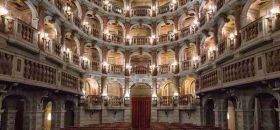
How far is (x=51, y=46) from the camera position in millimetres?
18891

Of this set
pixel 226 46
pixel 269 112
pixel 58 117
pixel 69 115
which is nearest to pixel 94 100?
pixel 69 115

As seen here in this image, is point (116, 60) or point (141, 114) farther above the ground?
point (116, 60)

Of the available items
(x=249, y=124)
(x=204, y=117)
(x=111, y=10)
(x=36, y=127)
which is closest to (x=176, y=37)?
(x=111, y=10)

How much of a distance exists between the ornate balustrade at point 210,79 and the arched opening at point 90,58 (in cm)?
1294

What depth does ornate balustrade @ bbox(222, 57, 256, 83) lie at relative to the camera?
13797mm

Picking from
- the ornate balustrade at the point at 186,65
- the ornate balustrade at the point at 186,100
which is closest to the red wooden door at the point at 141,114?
the ornate balustrade at the point at 186,100

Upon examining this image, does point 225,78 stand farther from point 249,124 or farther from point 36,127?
point 36,127

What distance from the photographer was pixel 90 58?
104 ft

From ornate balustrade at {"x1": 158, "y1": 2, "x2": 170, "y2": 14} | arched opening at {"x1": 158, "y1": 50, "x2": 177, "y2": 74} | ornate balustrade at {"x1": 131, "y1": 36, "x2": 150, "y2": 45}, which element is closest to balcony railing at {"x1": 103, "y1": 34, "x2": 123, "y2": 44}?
ornate balustrade at {"x1": 131, "y1": 36, "x2": 150, "y2": 45}

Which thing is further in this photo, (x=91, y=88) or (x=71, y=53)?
(x=91, y=88)

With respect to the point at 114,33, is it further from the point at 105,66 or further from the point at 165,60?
the point at 165,60

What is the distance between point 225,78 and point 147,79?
54.6 ft

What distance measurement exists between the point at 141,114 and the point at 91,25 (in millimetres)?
15263

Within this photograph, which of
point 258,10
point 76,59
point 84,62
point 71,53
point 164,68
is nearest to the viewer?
point 258,10
